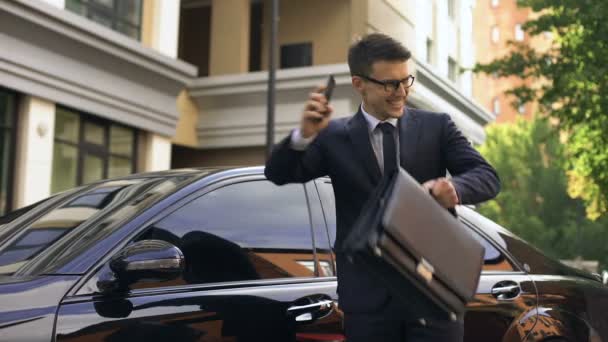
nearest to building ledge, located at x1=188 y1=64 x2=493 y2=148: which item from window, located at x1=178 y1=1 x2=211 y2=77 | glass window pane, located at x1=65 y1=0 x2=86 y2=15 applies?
window, located at x1=178 y1=1 x2=211 y2=77

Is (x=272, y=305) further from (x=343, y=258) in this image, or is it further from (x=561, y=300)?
(x=561, y=300)

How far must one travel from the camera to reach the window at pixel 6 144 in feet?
44.1

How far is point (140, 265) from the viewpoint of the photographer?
284 cm

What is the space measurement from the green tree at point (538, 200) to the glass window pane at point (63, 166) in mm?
26253

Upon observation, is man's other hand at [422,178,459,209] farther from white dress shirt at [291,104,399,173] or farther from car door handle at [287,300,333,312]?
car door handle at [287,300,333,312]

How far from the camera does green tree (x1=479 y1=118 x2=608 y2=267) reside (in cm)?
3966

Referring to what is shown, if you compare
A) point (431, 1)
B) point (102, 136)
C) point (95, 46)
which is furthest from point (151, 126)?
point (431, 1)

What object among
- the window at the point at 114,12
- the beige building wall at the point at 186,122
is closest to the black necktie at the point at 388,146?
the window at the point at 114,12

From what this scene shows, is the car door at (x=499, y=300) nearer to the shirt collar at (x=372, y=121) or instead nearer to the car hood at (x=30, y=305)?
the shirt collar at (x=372, y=121)

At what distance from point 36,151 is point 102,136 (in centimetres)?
228

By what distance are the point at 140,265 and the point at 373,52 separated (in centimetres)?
110

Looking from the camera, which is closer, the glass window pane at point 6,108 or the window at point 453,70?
the glass window pane at point 6,108

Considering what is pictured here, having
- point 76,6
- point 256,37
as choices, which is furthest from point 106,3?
point 256,37

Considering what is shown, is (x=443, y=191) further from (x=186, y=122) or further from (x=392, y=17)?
(x=186, y=122)
